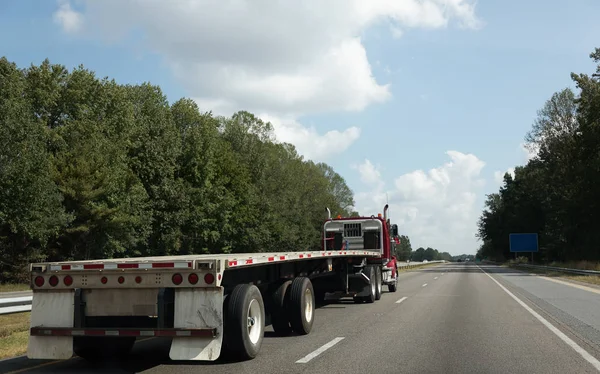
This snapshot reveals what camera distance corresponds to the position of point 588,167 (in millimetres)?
49156

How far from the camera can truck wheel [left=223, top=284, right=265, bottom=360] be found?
7.56 m

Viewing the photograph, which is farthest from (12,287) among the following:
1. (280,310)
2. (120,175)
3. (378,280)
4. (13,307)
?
(280,310)

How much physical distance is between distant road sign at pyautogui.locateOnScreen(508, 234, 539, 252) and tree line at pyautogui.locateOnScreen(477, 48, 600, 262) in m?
4.13

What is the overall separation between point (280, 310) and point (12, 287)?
23.9m

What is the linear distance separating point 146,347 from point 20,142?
77.0ft

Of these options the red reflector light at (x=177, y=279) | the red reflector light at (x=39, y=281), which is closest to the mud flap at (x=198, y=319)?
the red reflector light at (x=177, y=279)

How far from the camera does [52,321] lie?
24.0ft

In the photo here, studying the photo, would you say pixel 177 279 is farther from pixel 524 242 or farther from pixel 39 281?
pixel 524 242

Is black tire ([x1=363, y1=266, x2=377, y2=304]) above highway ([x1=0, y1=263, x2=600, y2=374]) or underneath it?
above

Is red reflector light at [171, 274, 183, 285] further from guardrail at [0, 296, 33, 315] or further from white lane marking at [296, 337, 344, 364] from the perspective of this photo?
guardrail at [0, 296, 33, 315]

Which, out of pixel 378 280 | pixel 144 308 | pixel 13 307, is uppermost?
pixel 144 308

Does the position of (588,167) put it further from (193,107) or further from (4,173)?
(4,173)

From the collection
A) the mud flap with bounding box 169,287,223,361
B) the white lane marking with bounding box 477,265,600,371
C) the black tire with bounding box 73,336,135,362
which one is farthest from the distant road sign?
the mud flap with bounding box 169,287,223,361

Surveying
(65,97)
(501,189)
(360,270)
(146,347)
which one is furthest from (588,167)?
(501,189)
